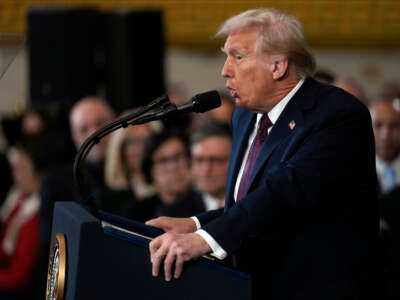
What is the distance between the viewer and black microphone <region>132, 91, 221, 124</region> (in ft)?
7.67

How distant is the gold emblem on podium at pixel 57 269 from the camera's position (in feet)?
7.57

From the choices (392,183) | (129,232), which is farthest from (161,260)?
(392,183)

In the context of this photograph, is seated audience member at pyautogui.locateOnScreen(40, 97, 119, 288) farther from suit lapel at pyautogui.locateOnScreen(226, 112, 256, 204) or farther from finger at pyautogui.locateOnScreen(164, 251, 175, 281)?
finger at pyautogui.locateOnScreen(164, 251, 175, 281)

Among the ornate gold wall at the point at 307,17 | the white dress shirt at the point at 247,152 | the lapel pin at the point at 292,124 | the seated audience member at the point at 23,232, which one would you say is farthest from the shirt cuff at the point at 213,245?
the ornate gold wall at the point at 307,17

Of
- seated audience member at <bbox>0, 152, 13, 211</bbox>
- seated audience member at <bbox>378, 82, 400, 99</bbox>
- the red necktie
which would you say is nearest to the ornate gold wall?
seated audience member at <bbox>378, 82, 400, 99</bbox>

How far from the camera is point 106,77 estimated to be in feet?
23.5

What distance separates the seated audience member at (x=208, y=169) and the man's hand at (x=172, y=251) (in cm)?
185

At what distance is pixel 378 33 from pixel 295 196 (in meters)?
8.83

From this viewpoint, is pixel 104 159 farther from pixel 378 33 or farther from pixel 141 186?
pixel 378 33

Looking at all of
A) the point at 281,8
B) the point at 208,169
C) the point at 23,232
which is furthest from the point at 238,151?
the point at 281,8

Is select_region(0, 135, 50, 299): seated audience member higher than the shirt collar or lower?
lower

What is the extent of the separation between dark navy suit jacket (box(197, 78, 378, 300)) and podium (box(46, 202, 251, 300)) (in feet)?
0.32

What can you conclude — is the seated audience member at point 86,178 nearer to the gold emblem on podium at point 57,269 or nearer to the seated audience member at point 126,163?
the seated audience member at point 126,163

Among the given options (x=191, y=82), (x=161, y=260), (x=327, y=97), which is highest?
(x=327, y=97)
